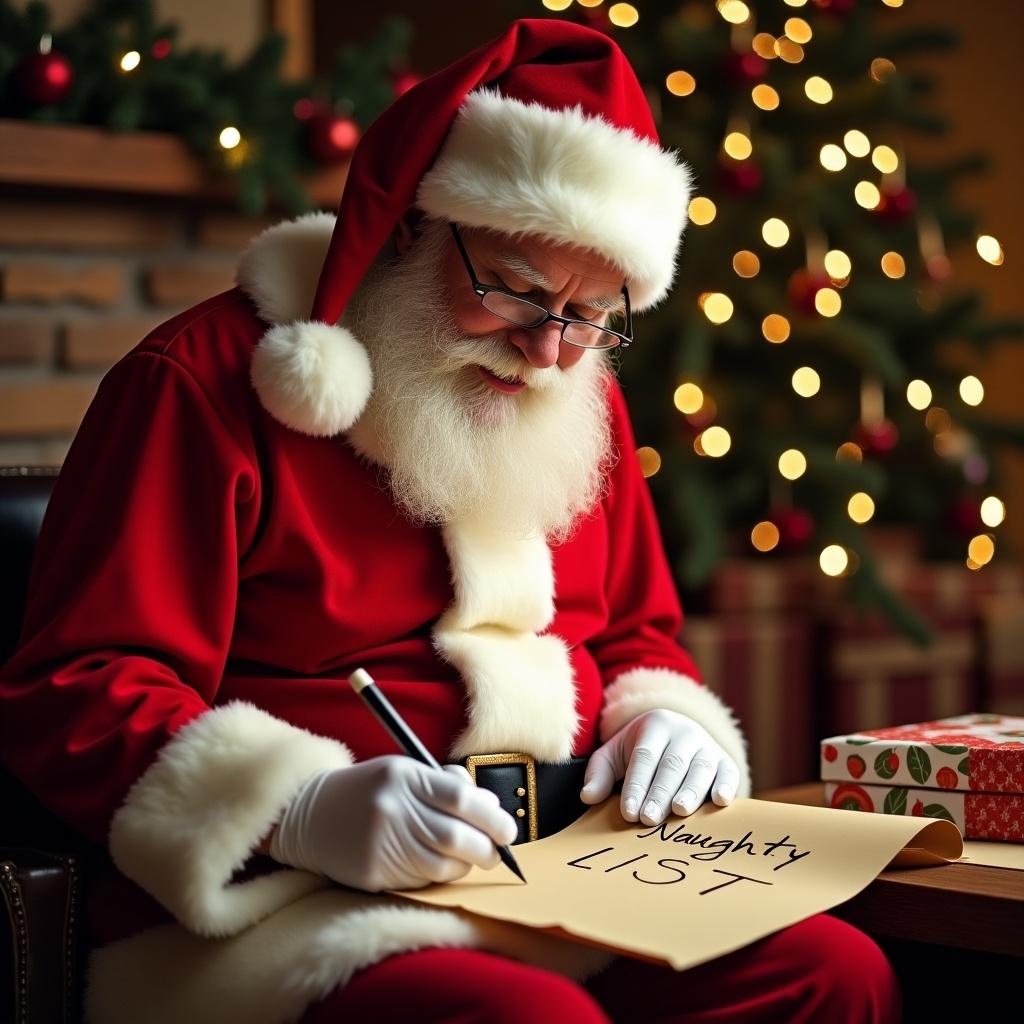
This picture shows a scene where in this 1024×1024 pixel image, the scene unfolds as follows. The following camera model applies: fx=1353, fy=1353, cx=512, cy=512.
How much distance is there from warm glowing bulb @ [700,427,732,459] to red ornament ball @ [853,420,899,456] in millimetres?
319

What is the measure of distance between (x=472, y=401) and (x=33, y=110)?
133 centimetres

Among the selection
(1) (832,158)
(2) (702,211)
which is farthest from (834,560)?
(1) (832,158)

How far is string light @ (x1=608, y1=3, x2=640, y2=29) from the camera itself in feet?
Result: 10.6

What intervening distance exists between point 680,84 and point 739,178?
34 centimetres

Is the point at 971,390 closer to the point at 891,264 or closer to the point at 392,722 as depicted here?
the point at 891,264

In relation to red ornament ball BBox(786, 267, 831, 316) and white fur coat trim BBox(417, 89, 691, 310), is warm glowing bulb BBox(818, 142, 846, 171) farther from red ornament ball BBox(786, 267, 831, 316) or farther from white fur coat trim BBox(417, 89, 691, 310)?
white fur coat trim BBox(417, 89, 691, 310)

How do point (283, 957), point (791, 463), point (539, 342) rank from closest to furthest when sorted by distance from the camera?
point (283, 957) < point (539, 342) < point (791, 463)

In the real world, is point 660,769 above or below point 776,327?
below

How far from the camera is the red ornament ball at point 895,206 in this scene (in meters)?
3.25

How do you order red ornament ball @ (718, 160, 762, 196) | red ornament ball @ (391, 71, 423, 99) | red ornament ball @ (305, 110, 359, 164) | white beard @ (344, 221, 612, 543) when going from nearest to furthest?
1. white beard @ (344, 221, 612, 543)
2. red ornament ball @ (305, 110, 359, 164)
3. red ornament ball @ (391, 71, 423, 99)
4. red ornament ball @ (718, 160, 762, 196)

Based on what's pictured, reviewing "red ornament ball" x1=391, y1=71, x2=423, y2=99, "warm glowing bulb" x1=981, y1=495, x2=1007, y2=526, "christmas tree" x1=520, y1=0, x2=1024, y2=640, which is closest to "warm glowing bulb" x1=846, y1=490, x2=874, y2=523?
"christmas tree" x1=520, y1=0, x2=1024, y2=640

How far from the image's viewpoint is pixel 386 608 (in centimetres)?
142

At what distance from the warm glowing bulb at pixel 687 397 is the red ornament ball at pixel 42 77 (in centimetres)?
145

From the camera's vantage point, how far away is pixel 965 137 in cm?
404
